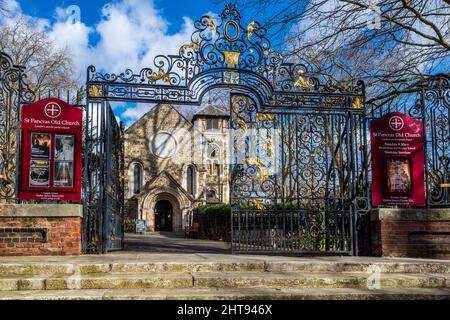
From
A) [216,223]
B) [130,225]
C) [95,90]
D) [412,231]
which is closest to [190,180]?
[130,225]

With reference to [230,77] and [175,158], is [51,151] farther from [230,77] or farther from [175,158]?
[175,158]

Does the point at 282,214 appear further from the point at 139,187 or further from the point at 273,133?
the point at 139,187

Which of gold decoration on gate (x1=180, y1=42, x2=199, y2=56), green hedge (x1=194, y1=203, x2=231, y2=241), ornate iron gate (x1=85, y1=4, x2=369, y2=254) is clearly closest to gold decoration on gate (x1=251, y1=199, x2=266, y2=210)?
ornate iron gate (x1=85, y1=4, x2=369, y2=254)

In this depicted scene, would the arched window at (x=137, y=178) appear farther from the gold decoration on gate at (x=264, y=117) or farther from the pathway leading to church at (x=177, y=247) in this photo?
the gold decoration on gate at (x=264, y=117)

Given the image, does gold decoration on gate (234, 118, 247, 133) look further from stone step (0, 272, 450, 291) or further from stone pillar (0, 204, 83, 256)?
stone step (0, 272, 450, 291)

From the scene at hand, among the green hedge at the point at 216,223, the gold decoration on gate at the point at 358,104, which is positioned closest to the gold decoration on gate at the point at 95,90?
the gold decoration on gate at the point at 358,104

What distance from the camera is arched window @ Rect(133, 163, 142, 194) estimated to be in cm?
3803

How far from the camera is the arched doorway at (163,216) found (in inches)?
1513

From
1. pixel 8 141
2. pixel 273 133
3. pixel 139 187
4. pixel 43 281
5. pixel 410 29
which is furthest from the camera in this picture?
pixel 139 187

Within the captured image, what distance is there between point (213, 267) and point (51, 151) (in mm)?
3910
